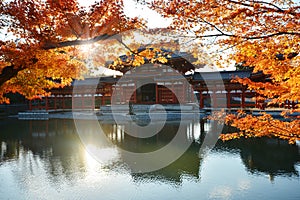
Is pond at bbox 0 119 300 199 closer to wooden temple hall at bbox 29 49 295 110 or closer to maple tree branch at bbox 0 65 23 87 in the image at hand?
maple tree branch at bbox 0 65 23 87

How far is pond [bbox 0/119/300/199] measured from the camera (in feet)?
18.4

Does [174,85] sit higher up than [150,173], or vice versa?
[174,85]

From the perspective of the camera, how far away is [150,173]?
23.4ft

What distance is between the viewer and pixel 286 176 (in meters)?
6.57

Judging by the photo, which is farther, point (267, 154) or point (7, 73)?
point (267, 154)

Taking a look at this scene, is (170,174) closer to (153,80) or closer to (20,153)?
(20,153)

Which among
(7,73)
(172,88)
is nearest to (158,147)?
(7,73)

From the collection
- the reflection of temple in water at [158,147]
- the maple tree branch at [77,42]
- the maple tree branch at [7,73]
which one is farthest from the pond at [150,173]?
the maple tree branch at [77,42]

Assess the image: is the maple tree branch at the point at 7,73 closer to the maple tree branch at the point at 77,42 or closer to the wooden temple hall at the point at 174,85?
the maple tree branch at the point at 77,42

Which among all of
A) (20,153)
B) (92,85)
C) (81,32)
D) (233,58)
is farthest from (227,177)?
(92,85)

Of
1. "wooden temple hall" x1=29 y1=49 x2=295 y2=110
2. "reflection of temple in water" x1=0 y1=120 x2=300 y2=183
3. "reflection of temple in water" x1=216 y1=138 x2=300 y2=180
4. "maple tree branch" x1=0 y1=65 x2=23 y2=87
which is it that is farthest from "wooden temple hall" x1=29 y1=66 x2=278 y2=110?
"maple tree branch" x1=0 y1=65 x2=23 y2=87

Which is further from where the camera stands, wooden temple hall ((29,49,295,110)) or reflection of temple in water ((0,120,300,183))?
wooden temple hall ((29,49,295,110))

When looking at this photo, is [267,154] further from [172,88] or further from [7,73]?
[172,88]

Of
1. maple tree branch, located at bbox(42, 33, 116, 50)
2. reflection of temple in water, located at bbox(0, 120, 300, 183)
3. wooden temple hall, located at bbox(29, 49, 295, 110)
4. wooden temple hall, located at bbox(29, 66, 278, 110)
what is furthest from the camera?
wooden temple hall, located at bbox(29, 49, 295, 110)
